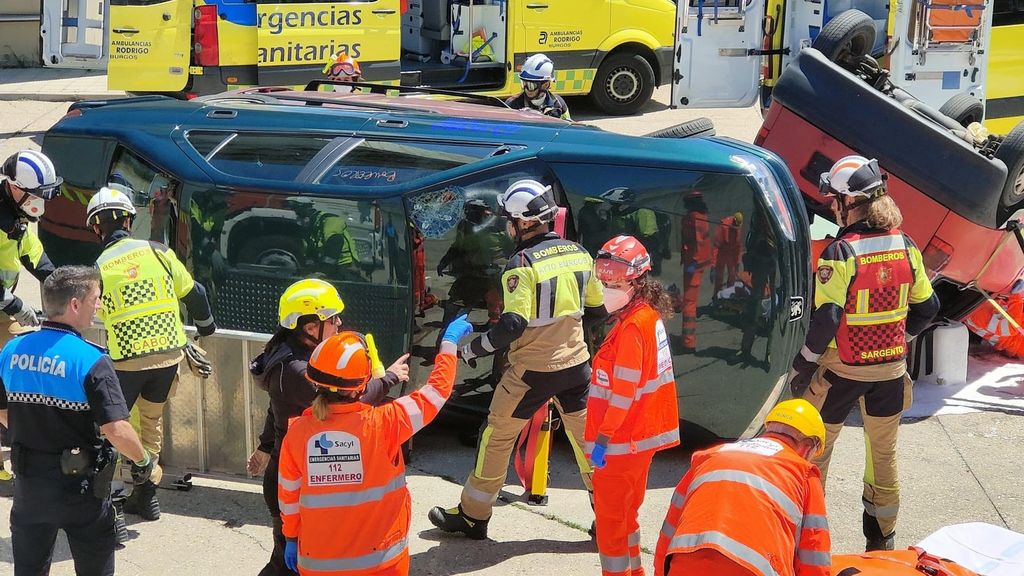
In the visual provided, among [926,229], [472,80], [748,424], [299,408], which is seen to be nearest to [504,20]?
[472,80]

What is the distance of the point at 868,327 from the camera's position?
5480 millimetres

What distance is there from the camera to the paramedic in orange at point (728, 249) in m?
5.98

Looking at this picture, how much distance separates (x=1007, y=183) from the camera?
23.7 ft

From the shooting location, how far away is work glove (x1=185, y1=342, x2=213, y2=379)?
585 cm

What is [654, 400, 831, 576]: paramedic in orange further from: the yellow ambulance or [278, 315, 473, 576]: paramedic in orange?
the yellow ambulance

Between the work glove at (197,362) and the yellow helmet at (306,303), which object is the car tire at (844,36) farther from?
the yellow helmet at (306,303)

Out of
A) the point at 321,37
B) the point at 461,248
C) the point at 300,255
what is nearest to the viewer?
the point at 461,248

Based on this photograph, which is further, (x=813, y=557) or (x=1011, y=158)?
(x=1011, y=158)

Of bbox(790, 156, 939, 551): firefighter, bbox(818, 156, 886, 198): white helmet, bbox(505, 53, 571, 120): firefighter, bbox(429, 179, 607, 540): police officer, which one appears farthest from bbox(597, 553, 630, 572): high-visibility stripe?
bbox(505, 53, 571, 120): firefighter

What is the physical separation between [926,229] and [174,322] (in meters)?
4.34

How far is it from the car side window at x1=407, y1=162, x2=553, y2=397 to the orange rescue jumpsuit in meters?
1.45

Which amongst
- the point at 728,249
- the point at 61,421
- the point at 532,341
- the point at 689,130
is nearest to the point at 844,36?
the point at 689,130

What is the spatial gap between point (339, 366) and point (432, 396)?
44cm

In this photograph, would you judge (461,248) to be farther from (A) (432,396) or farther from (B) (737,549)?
(B) (737,549)
